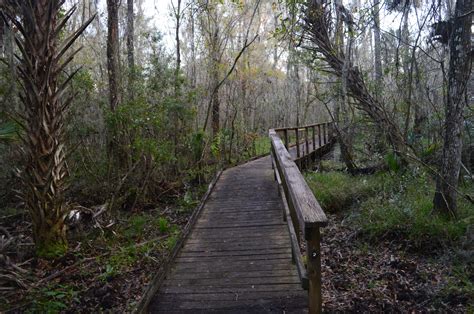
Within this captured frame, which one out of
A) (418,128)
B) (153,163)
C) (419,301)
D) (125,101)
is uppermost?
(125,101)

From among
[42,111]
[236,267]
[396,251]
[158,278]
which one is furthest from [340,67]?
[158,278]

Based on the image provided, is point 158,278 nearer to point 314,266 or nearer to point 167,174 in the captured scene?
point 314,266

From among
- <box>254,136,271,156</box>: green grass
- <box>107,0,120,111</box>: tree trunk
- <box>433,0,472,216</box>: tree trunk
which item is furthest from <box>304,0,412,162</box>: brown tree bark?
<box>254,136,271,156</box>: green grass

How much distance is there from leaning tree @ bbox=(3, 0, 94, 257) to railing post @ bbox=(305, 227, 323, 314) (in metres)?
3.88

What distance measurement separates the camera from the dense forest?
478 cm

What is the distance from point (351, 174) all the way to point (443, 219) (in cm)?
435

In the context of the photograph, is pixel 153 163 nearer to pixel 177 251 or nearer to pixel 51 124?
pixel 51 124

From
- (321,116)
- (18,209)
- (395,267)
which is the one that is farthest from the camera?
(321,116)

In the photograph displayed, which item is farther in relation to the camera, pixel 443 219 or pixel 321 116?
pixel 321 116

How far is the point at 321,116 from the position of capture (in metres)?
28.8

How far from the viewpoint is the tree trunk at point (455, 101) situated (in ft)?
17.5

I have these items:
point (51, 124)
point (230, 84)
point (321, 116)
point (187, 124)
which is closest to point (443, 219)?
point (51, 124)

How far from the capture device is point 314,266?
8.74 feet

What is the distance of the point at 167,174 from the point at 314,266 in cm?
768
